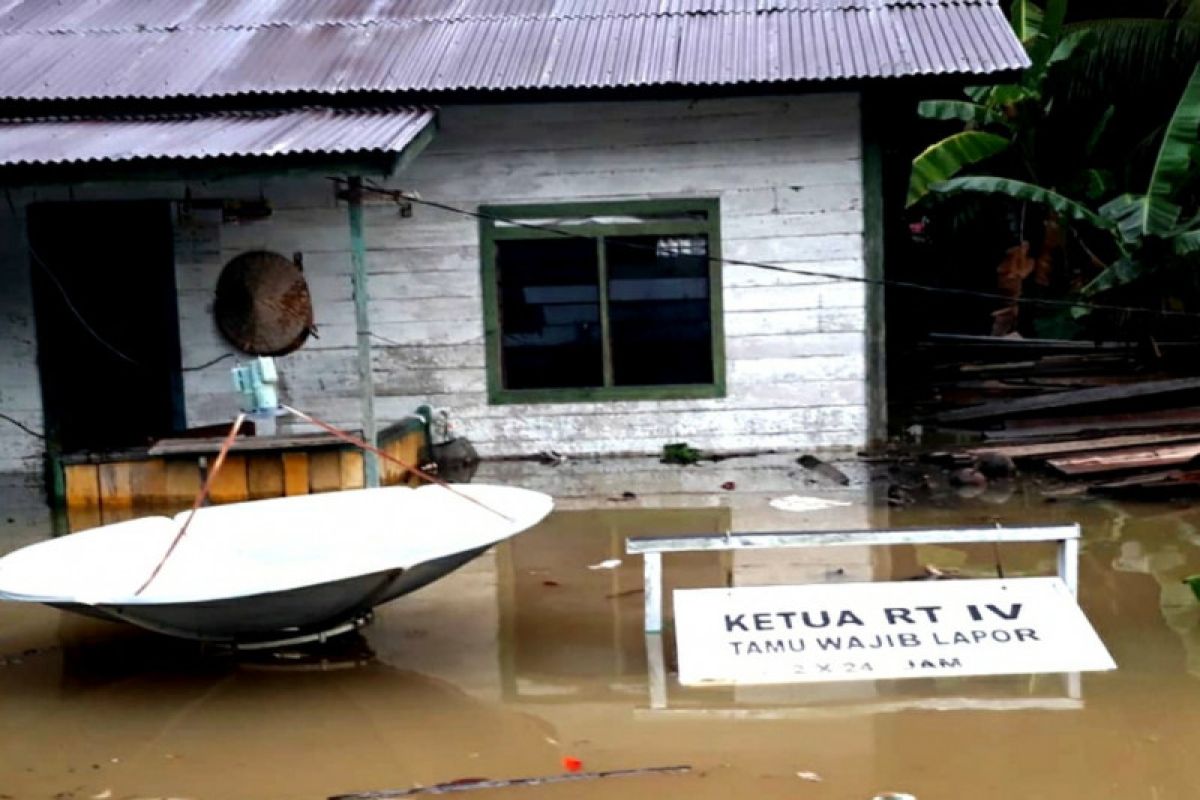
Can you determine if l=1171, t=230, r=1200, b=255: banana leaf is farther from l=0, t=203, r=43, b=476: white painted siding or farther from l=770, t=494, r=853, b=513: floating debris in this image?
l=0, t=203, r=43, b=476: white painted siding

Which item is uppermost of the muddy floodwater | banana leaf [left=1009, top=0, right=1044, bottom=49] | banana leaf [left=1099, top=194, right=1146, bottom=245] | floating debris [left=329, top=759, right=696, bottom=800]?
banana leaf [left=1009, top=0, right=1044, bottom=49]

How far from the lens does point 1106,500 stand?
8.69 metres

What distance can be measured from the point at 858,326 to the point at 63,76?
21.7 feet

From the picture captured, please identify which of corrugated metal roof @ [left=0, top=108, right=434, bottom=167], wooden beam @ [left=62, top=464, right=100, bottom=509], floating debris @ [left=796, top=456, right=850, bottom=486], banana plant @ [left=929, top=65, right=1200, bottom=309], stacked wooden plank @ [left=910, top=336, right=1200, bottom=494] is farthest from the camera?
banana plant @ [left=929, top=65, right=1200, bottom=309]

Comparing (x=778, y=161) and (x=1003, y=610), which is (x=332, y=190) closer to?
(x=778, y=161)

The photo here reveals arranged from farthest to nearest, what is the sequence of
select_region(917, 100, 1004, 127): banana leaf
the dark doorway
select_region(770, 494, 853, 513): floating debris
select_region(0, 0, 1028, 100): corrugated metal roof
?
select_region(917, 100, 1004, 127): banana leaf < the dark doorway < select_region(0, 0, 1028, 100): corrugated metal roof < select_region(770, 494, 853, 513): floating debris

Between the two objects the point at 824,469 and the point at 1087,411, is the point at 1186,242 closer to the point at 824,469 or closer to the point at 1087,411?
the point at 1087,411

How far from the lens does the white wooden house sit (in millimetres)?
10047

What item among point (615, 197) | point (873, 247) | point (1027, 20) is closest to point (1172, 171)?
point (873, 247)

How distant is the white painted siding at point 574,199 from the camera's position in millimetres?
10188

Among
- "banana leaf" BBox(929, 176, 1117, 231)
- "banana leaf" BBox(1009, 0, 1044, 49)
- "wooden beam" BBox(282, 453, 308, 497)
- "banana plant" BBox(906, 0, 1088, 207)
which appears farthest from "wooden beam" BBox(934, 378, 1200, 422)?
"wooden beam" BBox(282, 453, 308, 497)

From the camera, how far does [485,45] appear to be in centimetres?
1045

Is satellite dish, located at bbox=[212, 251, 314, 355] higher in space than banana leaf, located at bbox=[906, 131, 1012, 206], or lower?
lower

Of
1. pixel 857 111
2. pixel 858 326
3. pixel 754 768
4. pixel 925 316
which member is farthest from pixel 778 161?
pixel 925 316
